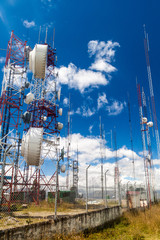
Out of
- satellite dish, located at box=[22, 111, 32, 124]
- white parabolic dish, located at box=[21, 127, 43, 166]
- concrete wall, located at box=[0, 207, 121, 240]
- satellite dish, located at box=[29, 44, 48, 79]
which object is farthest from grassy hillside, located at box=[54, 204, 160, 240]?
satellite dish, located at box=[29, 44, 48, 79]

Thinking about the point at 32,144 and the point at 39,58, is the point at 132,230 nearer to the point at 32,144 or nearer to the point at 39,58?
the point at 32,144

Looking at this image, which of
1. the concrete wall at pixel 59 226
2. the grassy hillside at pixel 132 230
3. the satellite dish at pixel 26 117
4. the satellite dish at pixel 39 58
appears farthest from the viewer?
the satellite dish at pixel 26 117

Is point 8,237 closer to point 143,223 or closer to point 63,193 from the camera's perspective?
point 143,223

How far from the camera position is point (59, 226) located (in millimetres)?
8453

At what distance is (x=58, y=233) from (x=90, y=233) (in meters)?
2.75

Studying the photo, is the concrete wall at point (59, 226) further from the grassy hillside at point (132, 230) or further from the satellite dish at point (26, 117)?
the satellite dish at point (26, 117)

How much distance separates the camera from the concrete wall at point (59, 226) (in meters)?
6.54

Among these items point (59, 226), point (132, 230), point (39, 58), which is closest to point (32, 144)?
point (39, 58)

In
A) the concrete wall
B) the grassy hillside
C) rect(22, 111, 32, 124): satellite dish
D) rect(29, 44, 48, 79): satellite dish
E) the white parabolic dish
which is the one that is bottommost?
the grassy hillside

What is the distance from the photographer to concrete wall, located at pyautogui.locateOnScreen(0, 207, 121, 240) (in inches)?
258

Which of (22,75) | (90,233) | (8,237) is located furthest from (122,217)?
(22,75)

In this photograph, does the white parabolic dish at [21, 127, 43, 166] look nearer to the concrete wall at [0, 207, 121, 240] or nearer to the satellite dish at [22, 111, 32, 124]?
the satellite dish at [22, 111, 32, 124]

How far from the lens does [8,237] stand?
624 centimetres

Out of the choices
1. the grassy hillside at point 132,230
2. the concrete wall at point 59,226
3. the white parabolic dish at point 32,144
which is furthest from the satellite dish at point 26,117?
the grassy hillside at point 132,230
